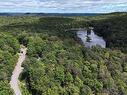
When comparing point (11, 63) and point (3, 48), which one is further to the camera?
point (3, 48)

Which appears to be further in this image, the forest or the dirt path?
the forest

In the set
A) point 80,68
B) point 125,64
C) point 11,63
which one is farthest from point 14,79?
point 125,64

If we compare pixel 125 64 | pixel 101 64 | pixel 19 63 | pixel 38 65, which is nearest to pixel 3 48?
pixel 19 63

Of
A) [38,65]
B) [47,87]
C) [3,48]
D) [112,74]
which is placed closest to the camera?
[47,87]

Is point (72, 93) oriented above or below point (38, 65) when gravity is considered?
below

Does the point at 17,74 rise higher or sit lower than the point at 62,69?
higher

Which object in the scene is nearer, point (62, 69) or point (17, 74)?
point (17, 74)

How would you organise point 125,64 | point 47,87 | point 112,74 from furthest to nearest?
point 125,64
point 112,74
point 47,87

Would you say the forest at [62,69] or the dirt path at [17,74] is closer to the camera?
the dirt path at [17,74]

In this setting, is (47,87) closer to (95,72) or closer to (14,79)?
(14,79)
